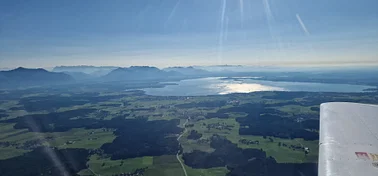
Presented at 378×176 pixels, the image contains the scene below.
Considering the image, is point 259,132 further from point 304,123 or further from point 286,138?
point 304,123

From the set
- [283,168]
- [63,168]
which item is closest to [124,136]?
[63,168]

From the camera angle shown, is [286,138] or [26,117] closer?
[286,138]

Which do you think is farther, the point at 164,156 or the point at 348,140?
the point at 164,156

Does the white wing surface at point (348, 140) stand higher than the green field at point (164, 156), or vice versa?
the white wing surface at point (348, 140)

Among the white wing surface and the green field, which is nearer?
the white wing surface

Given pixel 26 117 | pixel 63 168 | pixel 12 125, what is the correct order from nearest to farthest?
pixel 63 168
pixel 12 125
pixel 26 117

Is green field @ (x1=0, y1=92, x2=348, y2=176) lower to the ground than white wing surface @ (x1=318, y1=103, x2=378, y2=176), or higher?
lower

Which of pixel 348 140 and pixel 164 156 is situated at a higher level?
pixel 348 140

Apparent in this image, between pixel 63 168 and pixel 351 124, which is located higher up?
pixel 351 124
